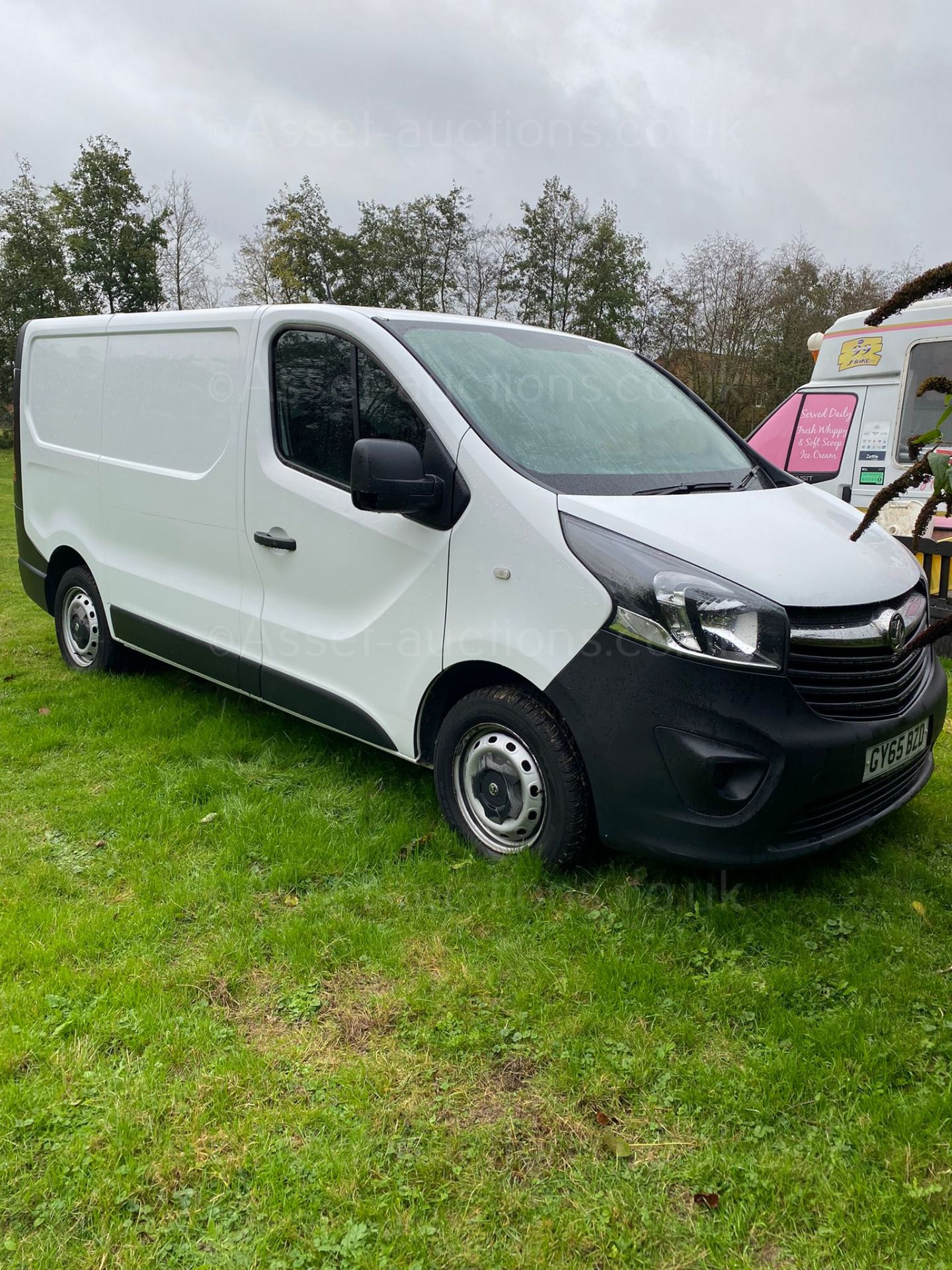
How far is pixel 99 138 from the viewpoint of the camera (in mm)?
36062

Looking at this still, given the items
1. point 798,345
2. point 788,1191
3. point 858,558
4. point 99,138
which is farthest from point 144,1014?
point 99,138

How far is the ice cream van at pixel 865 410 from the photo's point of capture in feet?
26.6

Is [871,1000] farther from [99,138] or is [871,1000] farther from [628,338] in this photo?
[99,138]

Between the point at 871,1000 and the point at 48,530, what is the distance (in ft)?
17.0

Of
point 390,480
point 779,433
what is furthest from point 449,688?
point 779,433

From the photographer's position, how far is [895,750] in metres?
3.27

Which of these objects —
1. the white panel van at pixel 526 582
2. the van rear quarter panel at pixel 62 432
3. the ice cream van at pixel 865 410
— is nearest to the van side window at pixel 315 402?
the white panel van at pixel 526 582

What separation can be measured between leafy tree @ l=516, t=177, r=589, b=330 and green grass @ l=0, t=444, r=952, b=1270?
3587 cm

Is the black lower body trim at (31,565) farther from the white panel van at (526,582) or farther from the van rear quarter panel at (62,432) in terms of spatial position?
the white panel van at (526,582)

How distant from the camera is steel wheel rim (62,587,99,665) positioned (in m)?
5.80

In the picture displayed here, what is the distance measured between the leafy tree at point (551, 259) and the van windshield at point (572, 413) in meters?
34.5

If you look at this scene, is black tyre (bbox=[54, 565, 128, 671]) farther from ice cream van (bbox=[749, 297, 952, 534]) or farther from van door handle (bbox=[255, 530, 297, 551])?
ice cream van (bbox=[749, 297, 952, 534])

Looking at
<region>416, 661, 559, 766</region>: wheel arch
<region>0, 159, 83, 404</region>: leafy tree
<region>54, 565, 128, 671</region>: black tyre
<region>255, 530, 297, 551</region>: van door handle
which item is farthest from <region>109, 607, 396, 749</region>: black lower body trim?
<region>0, 159, 83, 404</region>: leafy tree

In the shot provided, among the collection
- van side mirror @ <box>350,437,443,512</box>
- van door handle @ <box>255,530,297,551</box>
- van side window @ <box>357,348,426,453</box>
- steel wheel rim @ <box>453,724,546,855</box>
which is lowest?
steel wheel rim @ <box>453,724,546,855</box>
